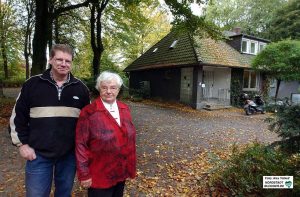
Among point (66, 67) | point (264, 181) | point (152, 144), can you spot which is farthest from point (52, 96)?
point (152, 144)

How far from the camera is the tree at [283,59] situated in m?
16.7

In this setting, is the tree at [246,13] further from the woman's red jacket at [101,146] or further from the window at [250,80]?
the woman's red jacket at [101,146]

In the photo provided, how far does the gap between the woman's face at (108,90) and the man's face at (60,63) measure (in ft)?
1.38

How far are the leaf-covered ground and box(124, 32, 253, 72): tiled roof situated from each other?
6178 mm

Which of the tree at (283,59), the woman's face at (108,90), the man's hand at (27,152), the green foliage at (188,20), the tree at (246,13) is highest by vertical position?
the tree at (246,13)

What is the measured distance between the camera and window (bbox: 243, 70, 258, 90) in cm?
2152

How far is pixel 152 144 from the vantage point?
7883 millimetres

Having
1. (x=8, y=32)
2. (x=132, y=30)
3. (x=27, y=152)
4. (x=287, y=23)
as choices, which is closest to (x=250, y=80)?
(x=132, y=30)

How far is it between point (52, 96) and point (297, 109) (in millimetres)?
3345

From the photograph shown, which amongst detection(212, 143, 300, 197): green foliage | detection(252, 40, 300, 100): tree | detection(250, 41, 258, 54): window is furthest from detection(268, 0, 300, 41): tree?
detection(212, 143, 300, 197): green foliage

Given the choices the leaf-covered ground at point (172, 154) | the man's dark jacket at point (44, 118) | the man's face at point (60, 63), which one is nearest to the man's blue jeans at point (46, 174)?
the man's dark jacket at point (44, 118)

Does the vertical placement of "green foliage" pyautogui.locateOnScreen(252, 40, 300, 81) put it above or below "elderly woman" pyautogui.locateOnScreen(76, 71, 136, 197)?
above

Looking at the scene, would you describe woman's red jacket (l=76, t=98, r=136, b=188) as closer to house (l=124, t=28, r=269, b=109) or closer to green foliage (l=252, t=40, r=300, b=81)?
house (l=124, t=28, r=269, b=109)

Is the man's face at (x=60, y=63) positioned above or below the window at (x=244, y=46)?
below
